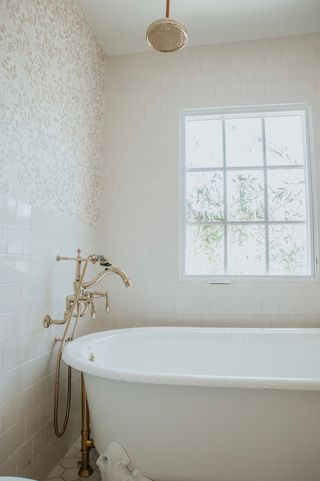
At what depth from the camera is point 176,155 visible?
8.12 feet

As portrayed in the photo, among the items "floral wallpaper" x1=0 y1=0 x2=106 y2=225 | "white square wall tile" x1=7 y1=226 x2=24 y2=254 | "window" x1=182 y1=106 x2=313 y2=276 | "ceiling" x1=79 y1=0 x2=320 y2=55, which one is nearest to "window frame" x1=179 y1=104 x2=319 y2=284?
"window" x1=182 y1=106 x2=313 y2=276

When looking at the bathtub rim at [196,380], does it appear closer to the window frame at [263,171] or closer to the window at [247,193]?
the window frame at [263,171]

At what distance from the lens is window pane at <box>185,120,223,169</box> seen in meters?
2.54

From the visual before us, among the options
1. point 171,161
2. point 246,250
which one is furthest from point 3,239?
point 246,250

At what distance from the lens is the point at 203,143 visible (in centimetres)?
256

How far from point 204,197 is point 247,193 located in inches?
13.0

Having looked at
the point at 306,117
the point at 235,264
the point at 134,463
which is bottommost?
the point at 134,463

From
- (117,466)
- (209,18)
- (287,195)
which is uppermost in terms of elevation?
(209,18)

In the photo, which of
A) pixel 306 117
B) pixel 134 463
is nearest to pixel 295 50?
pixel 306 117

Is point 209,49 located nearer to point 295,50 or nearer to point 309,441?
point 295,50

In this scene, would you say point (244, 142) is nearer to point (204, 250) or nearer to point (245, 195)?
point (245, 195)

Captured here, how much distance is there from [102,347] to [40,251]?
0.65 meters

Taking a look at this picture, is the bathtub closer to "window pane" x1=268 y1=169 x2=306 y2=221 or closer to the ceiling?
"window pane" x1=268 y1=169 x2=306 y2=221

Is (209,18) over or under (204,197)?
over
